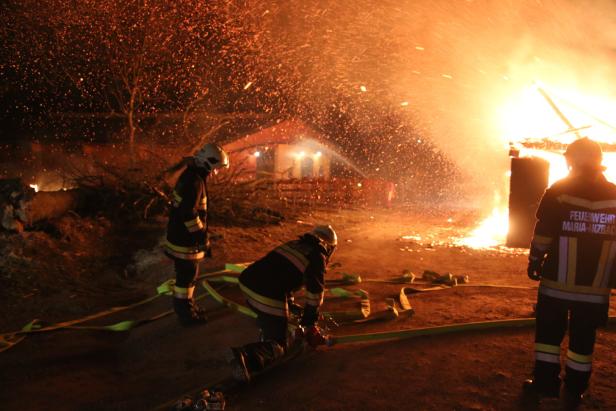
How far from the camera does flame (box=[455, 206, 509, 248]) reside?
10648 mm

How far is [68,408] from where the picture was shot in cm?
358

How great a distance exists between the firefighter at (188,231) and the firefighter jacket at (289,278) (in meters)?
1.40

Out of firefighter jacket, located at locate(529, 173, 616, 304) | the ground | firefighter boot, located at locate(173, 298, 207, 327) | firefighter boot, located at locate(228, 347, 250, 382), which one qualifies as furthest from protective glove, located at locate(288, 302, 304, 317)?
firefighter jacket, located at locate(529, 173, 616, 304)

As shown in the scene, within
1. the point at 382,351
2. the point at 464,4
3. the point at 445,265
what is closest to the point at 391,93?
the point at 464,4

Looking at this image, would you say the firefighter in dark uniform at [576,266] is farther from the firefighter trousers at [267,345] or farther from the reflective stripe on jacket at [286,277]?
the firefighter trousers at [267,345]

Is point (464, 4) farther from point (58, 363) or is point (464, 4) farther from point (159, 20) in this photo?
point (58, 363)

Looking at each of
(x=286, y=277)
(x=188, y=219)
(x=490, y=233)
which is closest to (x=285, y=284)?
(x=286, y=277)

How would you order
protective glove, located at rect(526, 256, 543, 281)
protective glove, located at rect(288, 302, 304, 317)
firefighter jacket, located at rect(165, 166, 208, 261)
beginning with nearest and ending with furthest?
protective glove, located at rect(526, 256, 543, 281) → protective glove, located at rect(288, 302, 304, 317) → firefighter jacket, located at rect(165, 166, 208, 261)

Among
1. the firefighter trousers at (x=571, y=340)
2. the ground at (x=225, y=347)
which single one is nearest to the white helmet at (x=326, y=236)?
the ground at (x=225, y=347)

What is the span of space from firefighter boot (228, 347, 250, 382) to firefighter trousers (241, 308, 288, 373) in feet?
0.11

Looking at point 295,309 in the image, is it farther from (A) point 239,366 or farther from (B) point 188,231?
(B) point 188,231

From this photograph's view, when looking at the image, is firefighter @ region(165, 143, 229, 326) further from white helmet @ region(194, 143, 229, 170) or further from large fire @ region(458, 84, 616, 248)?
large fire @ region(458, 84, 616, 248)

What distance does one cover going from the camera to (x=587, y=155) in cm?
325

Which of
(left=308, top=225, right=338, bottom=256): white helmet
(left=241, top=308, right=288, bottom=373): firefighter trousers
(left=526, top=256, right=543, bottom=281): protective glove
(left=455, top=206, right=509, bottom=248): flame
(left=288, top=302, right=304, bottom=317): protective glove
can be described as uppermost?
(left=308, top=225, right=338, bottom=256): white helmet
